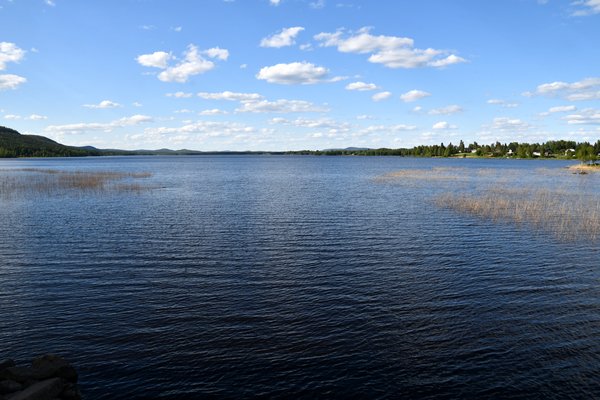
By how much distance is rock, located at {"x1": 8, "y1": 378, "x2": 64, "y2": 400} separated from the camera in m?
12.7

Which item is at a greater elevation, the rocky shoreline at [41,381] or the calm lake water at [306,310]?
the rocky shoreline at [41,381]

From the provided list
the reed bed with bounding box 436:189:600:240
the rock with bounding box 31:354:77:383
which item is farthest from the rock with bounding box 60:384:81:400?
the reed bed with bounding box 436:189:600:240

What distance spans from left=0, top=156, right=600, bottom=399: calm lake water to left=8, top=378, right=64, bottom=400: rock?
1547mm

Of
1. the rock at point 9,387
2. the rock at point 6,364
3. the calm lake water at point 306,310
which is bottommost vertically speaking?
the calm lake water at point 306,310

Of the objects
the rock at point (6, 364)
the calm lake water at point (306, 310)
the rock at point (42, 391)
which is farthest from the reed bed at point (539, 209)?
the rock at point (6, 364)

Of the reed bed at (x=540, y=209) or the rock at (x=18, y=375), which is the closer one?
the rock at (x=18, y=375)

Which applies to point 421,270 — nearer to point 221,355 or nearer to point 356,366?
point 356,366

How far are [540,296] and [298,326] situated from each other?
1424 centimetres

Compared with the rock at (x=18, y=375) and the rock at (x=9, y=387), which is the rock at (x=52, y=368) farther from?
the rock at (x=9, y=387)

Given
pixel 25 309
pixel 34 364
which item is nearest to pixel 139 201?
pixel 25 309

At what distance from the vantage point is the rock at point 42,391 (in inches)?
500

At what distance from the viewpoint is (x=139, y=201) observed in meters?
63.4

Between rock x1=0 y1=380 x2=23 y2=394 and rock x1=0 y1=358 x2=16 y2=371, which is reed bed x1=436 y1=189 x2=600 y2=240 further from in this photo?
rock x1=0 y1=358 x2=16 y2=371

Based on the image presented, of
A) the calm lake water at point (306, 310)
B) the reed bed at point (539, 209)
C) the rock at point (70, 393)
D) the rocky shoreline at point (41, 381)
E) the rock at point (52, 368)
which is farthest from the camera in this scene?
the reed bed at point (539, 209)
